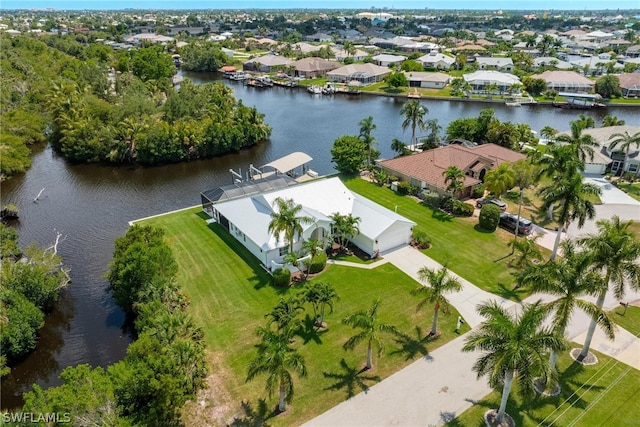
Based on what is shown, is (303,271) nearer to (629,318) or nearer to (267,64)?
(629,318)

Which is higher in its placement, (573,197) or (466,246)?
(573,197)

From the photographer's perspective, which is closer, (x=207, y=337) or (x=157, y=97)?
(x=207, y=337)

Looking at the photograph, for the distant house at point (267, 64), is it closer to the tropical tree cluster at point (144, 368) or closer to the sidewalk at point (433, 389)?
the tropical tree cluster at point (144, 368)

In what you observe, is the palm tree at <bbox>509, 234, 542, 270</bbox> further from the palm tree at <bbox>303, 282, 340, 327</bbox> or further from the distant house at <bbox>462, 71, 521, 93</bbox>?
the distant house at <bbox>462, 71, 521, 93</bbox>

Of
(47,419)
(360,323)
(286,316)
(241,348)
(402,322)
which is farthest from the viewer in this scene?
(402,322)

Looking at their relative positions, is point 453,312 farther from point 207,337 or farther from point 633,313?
point 207,337

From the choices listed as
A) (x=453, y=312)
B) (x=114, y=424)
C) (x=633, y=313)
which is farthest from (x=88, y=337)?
(x=633, y=313)

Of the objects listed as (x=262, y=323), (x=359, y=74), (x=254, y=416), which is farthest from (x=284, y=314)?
(x=359, y=74)
